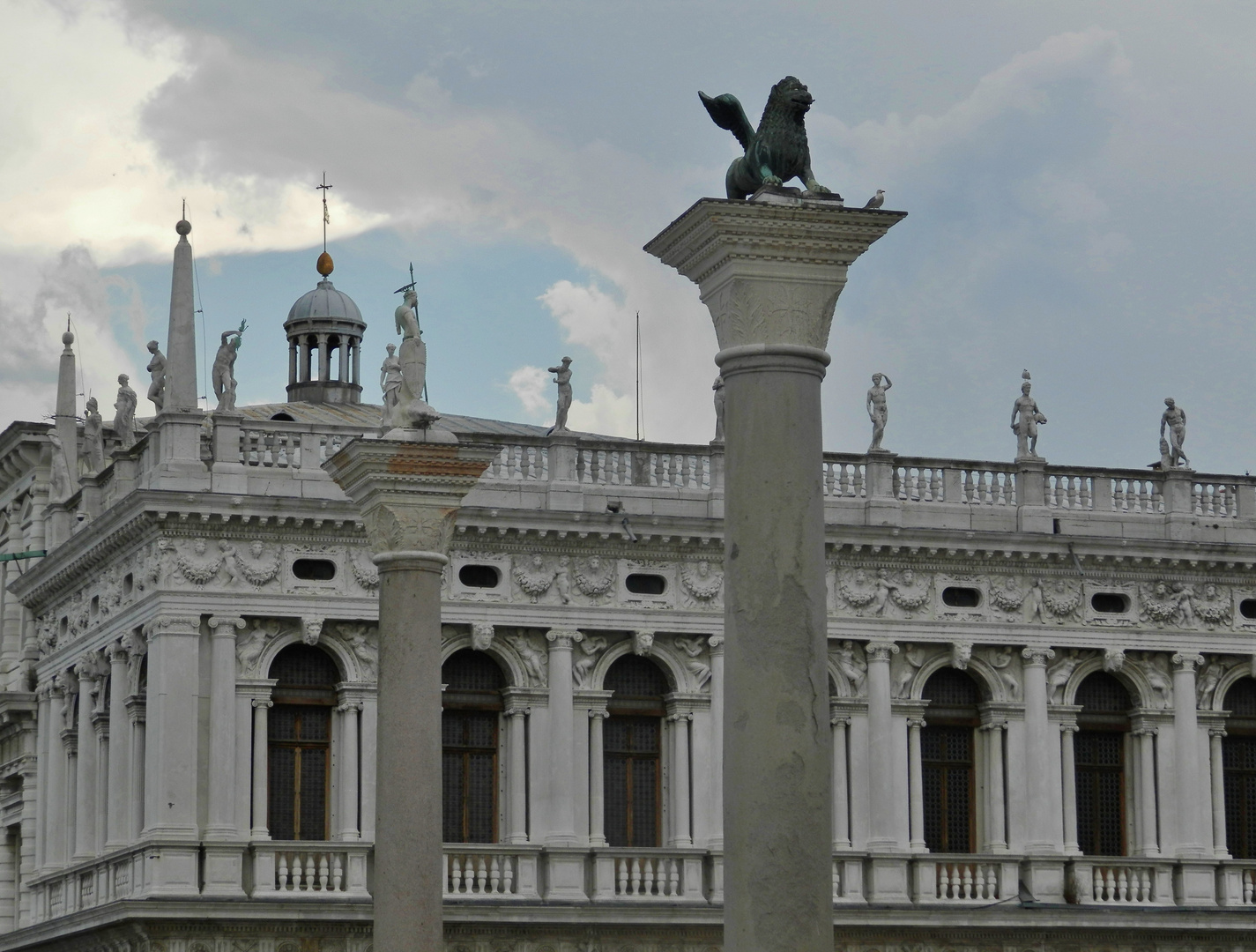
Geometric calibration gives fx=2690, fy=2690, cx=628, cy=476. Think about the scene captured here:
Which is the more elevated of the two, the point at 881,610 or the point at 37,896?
the point at 881,610

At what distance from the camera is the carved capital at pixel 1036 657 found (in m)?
42.9

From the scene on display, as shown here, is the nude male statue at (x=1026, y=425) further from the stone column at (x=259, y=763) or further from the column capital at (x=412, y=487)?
the column capital at (x=412, y=487)

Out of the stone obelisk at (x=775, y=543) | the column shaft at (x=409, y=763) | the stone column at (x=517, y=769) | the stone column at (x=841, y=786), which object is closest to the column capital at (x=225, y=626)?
the stone column at (x=517, y=769)

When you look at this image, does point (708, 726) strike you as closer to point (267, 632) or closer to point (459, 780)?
point (459, 780)

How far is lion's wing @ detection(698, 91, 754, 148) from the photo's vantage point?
1570 centimetres

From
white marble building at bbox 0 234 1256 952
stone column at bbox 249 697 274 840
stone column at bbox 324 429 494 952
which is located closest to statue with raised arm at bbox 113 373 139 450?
white marble building at bbox 0 234 1256 952

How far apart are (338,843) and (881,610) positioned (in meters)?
9.41

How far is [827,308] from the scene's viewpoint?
15.6 metres

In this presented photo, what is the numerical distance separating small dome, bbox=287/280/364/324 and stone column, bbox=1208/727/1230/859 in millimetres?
18975

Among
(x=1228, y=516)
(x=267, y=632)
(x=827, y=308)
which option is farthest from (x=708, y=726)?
(x=827, y=308)

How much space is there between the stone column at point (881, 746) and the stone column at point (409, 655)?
21305 millimetres

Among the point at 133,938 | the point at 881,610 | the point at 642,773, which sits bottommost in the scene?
the point at 133,938

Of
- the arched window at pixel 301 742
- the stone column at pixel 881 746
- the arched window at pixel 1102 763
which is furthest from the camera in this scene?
the arched window at pixel 1102 763

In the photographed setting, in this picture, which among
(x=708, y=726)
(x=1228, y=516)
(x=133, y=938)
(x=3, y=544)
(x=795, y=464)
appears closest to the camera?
(x=795, y=464)
